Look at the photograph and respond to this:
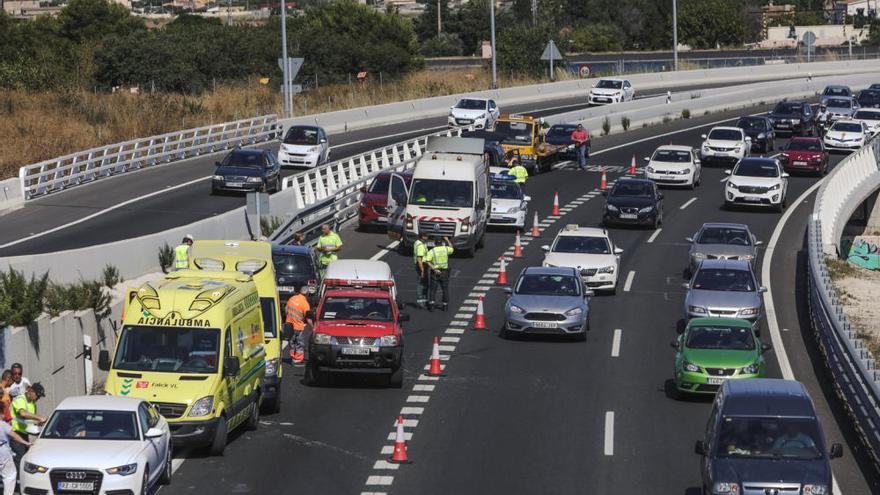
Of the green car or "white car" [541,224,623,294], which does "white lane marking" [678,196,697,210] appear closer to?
"white car" [541,224,623,294]

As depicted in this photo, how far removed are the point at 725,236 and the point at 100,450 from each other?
76.8 feet

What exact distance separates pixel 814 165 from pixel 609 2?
124 metres

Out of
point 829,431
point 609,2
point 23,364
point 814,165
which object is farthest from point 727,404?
point 609,2

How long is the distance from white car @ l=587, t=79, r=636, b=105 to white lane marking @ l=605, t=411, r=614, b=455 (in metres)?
57.3

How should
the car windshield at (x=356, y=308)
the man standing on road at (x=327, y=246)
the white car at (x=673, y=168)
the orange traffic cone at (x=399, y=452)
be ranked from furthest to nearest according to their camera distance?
the white car at (x=673, y=168), the man standing on road at (x=327, y=246), the car windshield at (x=356, y=308), the orange traffic cone at (x=399, y=452)

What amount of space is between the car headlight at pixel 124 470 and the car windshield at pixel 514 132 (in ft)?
122

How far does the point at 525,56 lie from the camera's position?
10469cm

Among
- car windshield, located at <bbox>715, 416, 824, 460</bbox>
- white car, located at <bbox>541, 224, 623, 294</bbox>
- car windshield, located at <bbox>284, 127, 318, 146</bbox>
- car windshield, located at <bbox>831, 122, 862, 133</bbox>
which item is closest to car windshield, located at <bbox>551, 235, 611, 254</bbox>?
white car, located at <bbox>541, 224, 623, 294</bbox>

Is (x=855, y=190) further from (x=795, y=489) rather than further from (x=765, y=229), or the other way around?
(x=795, y=489)

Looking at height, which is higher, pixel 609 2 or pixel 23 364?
pixel 609 2

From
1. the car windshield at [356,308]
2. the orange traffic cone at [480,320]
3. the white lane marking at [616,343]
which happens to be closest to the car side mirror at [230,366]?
the car windshield at [356,308]

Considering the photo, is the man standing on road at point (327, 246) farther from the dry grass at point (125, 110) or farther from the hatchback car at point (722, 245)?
the dry grass at point (125, 110)

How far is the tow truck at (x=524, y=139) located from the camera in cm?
5541

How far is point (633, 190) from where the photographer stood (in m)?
46.2
